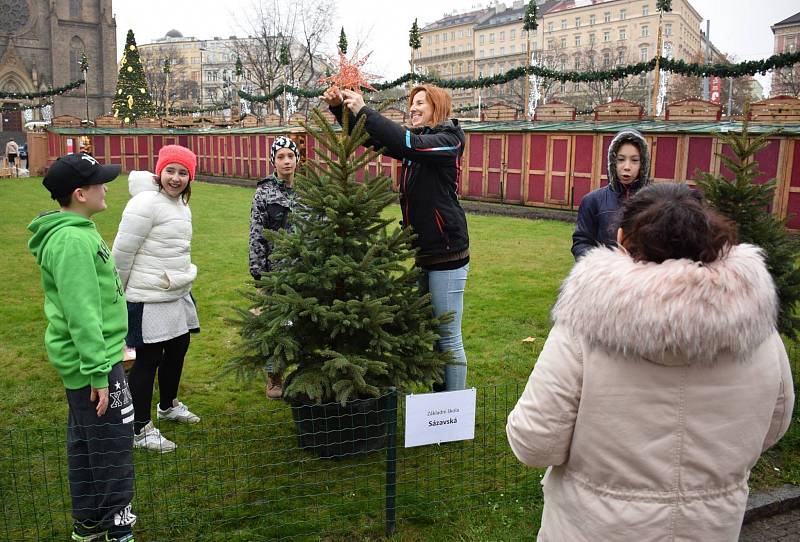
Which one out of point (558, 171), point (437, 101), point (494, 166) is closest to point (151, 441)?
point (437, 101)

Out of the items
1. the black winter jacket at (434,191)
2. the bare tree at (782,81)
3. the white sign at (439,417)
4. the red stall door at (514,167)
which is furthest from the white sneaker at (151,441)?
the bare tree at (782,81)

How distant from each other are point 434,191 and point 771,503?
10.1 feet

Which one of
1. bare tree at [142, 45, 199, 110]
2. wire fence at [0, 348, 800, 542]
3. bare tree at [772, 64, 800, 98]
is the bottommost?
wire fence at [0, 348, 800, 542]

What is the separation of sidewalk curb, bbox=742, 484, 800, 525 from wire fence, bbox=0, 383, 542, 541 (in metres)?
1.39

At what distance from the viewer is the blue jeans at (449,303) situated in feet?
15.9

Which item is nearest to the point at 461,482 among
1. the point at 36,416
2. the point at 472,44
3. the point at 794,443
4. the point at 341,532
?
the point at 341,532

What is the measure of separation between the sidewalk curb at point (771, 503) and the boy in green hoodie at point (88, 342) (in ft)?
12.8

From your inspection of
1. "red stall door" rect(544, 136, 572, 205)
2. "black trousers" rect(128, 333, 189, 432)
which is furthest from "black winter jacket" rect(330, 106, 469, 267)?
"red stall door" rect(544, 136, 572, 205)

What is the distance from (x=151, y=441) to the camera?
16.8 feet

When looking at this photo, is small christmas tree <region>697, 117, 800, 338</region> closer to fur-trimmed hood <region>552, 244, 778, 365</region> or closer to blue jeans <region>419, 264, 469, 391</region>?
blue jeans <region>419, 264, 469, 391</region>

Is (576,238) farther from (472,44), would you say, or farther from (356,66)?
(472,44)

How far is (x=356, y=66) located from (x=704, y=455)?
301 cm

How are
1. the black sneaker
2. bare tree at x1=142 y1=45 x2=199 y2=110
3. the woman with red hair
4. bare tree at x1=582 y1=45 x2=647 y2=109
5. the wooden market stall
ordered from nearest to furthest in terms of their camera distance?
1. the black sneaker
2. the woman with red hair
3. the wooden market stall
4. bare tree at x1=582 y1=45 x2=647 y2=109
5. bare tree at x1=142 y1=45 x2=199 y2=110

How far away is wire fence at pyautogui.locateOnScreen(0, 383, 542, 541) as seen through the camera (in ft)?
13.7
